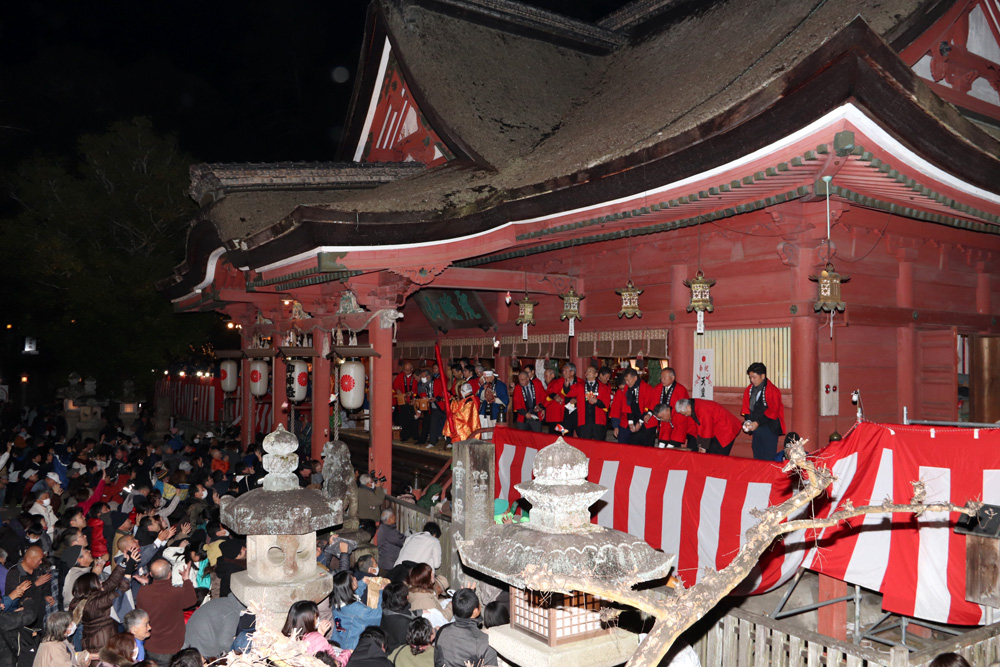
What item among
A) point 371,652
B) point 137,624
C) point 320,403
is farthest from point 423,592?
point 320,403

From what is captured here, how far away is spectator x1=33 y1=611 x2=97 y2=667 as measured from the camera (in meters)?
5.68

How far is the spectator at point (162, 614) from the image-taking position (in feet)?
21.5

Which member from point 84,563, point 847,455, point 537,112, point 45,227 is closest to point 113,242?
point 45,227

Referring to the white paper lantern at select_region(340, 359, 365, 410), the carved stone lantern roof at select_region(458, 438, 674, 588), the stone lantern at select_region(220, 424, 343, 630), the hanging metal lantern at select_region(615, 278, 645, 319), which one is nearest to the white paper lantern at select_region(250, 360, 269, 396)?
the white paper lantern at select_region(340, 359, 365, 410)

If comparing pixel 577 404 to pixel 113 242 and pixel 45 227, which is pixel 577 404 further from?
pixel 45 227

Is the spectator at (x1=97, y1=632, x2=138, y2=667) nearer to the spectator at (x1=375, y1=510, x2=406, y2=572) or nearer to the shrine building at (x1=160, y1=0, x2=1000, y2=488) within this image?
the spectator at (x1=375, y1=510, x2=406, y2=572)

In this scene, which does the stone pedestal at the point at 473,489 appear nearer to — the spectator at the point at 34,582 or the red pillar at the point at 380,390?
the red pillar at the point at 380,390

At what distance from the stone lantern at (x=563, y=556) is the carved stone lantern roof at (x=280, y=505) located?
3089 mm

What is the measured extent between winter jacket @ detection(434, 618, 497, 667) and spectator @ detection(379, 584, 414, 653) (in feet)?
2.95

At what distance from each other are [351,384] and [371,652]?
23.9 ft

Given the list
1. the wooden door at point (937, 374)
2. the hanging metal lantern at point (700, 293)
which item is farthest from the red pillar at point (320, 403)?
the wooden door at point (937, 374)

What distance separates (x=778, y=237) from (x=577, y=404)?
155 inches

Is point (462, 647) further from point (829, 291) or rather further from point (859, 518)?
point (829, 291)

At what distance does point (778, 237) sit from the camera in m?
9.25
